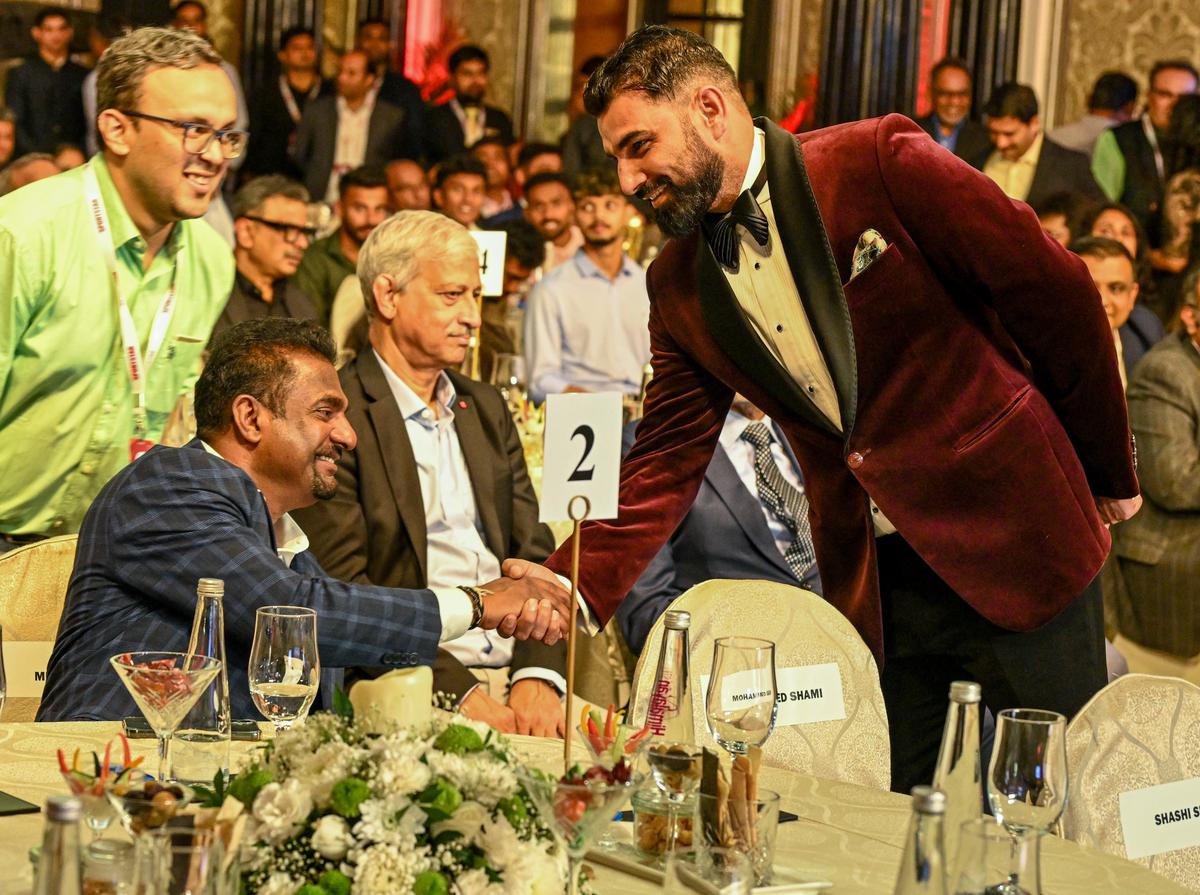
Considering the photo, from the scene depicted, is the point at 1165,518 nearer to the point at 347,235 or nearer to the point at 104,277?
the point at 104,277

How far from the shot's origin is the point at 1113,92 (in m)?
10.4

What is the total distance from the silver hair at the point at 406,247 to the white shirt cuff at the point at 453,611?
1487mm

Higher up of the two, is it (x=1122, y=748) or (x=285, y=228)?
(x=285, y=228)

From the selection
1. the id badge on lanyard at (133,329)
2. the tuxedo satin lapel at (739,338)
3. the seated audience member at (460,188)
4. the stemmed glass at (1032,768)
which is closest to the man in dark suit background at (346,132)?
the seated audience member at (460,188)

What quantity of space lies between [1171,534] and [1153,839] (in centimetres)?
354

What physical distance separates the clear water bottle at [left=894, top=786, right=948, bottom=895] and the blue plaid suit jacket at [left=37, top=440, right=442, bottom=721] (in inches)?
54.0

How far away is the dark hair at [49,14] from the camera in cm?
962

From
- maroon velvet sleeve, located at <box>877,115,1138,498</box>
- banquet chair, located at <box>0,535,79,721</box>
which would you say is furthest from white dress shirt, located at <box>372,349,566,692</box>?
maroon velvet sleeve, located at <box>877,115,1138,498</box>

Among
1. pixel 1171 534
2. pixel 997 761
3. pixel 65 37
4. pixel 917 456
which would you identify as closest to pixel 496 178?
pixel 65 37

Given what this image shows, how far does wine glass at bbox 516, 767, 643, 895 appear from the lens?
151 centimetres

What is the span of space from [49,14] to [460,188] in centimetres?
289

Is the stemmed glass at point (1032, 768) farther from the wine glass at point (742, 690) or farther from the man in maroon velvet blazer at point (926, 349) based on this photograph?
the man in maroon velvet blazer at point (926, 349)

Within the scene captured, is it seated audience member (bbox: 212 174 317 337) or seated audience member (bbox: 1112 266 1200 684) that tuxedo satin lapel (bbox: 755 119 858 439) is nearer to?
seated audience member (bbox: 1112 266 1200 684)

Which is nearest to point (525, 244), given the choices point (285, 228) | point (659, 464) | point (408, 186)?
point (408, 186)
